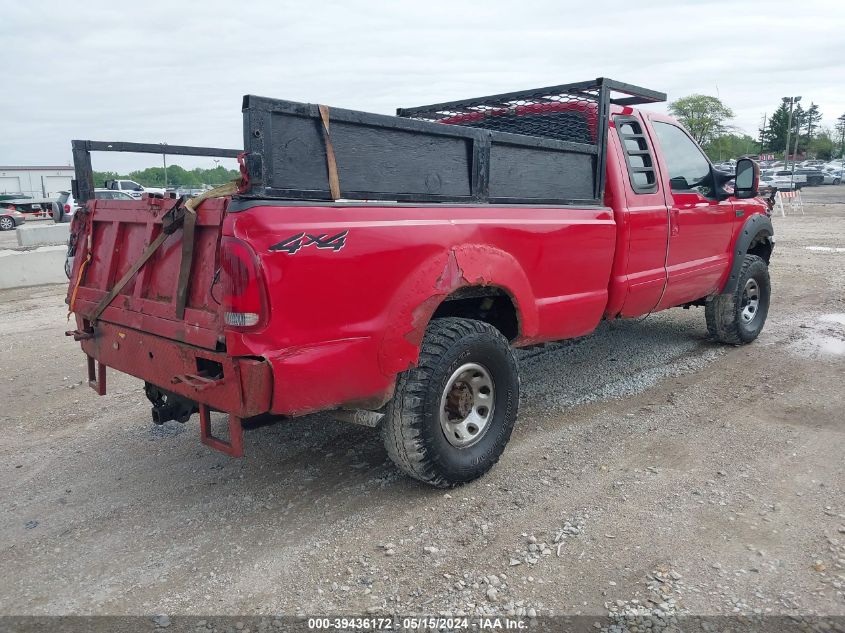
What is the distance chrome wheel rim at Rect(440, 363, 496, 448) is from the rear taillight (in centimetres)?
120

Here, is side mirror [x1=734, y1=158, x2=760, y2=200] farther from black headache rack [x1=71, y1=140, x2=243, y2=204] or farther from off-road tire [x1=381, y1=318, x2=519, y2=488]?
black headache rack [x1=71, y1=140, x2=243, y2=204]

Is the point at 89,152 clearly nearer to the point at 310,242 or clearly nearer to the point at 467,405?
the point at 310,242

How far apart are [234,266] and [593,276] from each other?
8.49 ft

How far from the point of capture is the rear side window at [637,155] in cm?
494

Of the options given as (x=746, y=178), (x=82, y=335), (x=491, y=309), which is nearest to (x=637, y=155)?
(x=746, y=178)

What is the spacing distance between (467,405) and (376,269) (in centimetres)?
107

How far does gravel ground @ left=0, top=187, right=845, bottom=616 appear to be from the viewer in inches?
A: 111

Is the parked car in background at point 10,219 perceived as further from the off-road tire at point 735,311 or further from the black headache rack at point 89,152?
the off-road tire at point 735,311

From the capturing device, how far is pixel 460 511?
348 centimetres

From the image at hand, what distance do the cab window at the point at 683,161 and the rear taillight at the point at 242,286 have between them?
3790mm

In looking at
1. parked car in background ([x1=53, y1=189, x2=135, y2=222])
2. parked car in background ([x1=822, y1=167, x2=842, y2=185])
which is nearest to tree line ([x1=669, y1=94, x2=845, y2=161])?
parked car in background ([x1=822, y1=167, x2=842, y2=185])

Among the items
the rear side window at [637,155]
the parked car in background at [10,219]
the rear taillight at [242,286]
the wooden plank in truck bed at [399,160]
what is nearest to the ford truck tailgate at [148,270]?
the rear taillight at [242,286]

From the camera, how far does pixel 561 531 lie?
3.25 metres

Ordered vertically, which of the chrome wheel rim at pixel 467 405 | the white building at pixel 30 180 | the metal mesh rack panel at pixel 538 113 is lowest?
the chrome wheel rim at pixel 467 405
